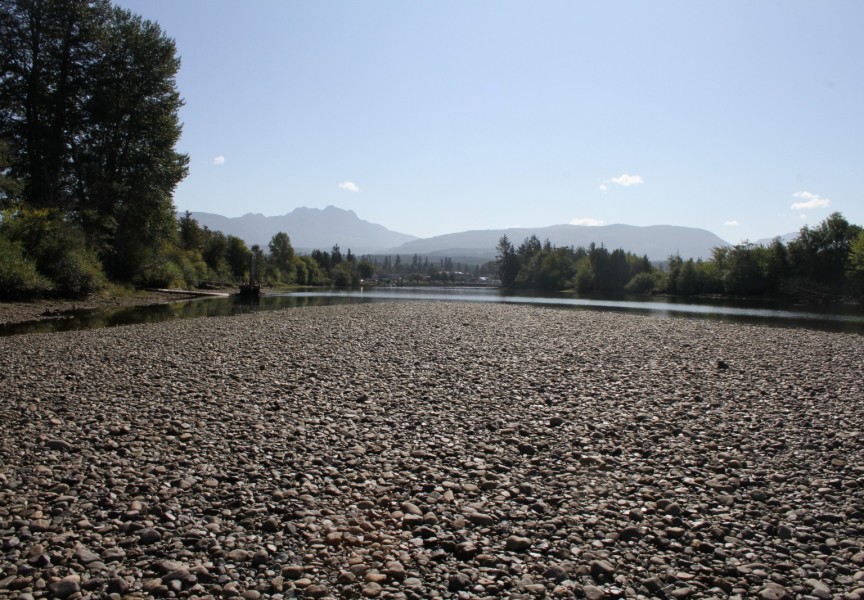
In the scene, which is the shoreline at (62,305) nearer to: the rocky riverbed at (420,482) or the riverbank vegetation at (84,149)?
the riverbank vegetation at (84,149)

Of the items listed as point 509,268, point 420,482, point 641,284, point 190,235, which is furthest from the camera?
point 509,268

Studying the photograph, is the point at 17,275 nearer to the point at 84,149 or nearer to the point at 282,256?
the point at 84,149

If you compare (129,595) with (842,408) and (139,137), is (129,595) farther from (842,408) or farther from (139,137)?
(139,137)

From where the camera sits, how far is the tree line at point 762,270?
90562 millimetres

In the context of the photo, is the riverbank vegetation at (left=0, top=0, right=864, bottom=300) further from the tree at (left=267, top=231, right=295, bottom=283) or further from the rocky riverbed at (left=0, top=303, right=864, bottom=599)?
the tree at (left=267, top=231, right=295, bottom=283)

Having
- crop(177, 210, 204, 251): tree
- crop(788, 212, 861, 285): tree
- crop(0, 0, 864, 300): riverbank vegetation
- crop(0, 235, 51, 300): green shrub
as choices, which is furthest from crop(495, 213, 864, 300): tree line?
crop(0, 235, 51, 300): green shrub

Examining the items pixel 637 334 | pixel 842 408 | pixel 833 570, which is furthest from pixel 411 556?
pixel 637 334

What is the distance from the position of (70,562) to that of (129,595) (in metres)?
0.93

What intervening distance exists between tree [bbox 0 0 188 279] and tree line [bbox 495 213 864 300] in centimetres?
9478

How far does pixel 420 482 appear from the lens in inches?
281

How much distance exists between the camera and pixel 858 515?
6453 millimetres

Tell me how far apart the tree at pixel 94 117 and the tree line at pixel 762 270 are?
94.8m

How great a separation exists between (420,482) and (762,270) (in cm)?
11374

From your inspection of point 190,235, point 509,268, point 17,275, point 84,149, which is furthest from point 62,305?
point 509,268
